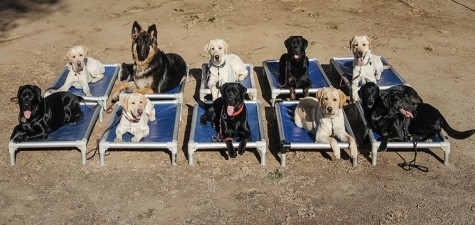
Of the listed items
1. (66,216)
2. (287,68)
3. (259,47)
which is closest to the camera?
(66,216)

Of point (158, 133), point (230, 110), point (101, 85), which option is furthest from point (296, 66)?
point (101, 85)

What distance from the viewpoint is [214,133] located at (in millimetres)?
9336

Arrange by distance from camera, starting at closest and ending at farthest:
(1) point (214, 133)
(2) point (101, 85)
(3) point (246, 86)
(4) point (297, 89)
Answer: (1) point (214, 133)
(4) point (297, 89)
(3) point (246, 86)
(2) point (101, 85)

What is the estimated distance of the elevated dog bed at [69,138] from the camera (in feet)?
29.1

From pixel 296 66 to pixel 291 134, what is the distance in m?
2.14

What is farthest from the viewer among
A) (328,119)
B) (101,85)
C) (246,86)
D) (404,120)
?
(101,85)

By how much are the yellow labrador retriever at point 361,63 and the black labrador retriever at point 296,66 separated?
37.8 inches

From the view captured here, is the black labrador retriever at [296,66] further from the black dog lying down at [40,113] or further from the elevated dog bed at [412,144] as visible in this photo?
the black dog lying down at [40,113]

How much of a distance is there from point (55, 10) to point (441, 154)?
1339 centimetres

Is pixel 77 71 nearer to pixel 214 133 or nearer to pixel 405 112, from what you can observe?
pixel 214 133

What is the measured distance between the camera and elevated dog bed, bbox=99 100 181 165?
8820mm

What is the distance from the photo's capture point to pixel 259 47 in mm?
14383

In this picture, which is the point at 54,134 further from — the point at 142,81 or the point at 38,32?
the point at 38,32

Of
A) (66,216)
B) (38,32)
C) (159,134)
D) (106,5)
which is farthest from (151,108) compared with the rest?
(106,5)
